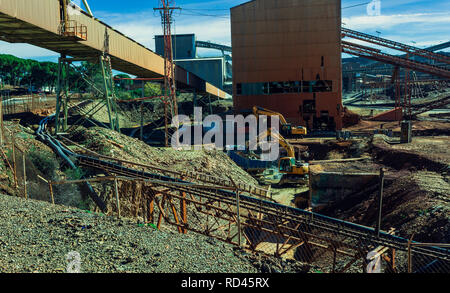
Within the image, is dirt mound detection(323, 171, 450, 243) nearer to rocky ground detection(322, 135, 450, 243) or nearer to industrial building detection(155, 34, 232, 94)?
rocky ground detection(322, 135, 450, 243)

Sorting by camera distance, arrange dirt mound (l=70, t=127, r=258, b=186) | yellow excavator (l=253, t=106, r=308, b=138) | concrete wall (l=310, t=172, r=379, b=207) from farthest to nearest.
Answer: yellow excavator (l=253, t=106, r=308, b=138) → dirt mound (l=70, t=127, r=258, b=186) → concrete wall (l=310, t=172, r=379, b=207)

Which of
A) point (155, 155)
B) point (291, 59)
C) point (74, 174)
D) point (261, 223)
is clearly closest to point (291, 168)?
point (155, 155)

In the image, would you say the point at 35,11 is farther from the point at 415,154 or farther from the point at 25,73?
the point at 25,73

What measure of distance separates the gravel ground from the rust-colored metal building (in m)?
28.7

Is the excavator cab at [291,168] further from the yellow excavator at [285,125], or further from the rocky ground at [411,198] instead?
the yellow excavator at [285,125]

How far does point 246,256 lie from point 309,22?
31.3m

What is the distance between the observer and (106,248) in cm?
724

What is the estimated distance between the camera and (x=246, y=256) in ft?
25.9

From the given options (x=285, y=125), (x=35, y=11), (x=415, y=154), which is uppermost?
(x=35, y=11)

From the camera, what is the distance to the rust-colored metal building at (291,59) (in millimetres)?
34656

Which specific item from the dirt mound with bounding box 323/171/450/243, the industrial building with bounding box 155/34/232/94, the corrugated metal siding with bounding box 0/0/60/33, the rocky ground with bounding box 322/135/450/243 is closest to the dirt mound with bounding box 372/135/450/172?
the rocky ground with bounding box 322/135/450/243

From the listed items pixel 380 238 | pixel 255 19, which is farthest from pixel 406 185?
pixel 255 19

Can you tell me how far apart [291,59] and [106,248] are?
1232 inches

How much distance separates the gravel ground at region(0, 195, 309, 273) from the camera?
6613 mm
